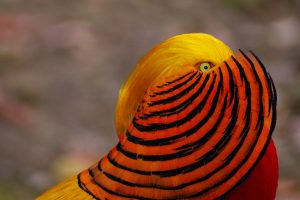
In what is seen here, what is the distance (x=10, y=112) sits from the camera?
267 centimetres

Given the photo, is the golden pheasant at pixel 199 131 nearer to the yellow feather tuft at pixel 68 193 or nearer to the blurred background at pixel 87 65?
the yellow feather tuft at pixel 68 193

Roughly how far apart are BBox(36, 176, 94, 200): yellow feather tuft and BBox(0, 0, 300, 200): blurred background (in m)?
1.17

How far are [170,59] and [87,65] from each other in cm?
198

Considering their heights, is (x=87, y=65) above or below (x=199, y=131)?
above

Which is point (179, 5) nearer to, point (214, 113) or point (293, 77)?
point (293, 77)

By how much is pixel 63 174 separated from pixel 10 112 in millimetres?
413

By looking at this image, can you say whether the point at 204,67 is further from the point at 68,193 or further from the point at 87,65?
the point at 87,65

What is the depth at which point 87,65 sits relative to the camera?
116 inches

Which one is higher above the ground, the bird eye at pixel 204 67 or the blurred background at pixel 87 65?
the blurred background at pixel 87 65

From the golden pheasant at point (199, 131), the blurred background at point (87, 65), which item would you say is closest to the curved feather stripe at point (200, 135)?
the golden pheasant at point (199, 131)

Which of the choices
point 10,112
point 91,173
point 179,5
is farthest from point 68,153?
point 91,173

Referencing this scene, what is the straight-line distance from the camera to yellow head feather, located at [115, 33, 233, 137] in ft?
3.26

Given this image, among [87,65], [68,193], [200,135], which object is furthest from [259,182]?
[87,65]

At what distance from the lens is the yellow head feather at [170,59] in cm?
99
